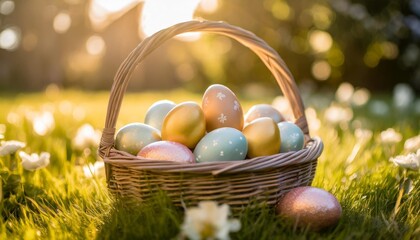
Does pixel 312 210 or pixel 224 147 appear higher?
pixel 224 147

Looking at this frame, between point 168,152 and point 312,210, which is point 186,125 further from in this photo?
point 312,210

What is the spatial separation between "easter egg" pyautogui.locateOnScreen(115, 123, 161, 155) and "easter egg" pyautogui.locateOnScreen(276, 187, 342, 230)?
57 centimetres

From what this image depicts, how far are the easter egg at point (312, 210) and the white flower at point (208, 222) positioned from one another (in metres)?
0.36

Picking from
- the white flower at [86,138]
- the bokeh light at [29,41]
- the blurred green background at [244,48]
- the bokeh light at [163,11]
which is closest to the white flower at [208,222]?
the white flower at [86,138]

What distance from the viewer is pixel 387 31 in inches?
305

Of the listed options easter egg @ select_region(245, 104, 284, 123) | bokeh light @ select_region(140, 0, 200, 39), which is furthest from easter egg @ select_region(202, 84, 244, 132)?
bokeh light @ select_region(140, 0, 200, 39)

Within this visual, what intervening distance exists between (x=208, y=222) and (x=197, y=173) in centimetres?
29

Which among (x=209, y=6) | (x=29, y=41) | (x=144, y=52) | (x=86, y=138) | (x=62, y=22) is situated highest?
(x=144, y=52)

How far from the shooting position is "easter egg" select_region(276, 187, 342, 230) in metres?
1.53

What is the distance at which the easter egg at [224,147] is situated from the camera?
164cm

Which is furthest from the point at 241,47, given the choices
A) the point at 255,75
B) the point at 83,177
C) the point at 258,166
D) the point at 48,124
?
the point at 258,166

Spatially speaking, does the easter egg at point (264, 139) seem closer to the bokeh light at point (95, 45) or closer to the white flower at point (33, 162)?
the white flower at point (33, 162)

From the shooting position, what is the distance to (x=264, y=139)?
5.61ft

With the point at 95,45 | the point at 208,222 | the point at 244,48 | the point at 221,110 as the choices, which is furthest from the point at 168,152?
the point at 95,45
